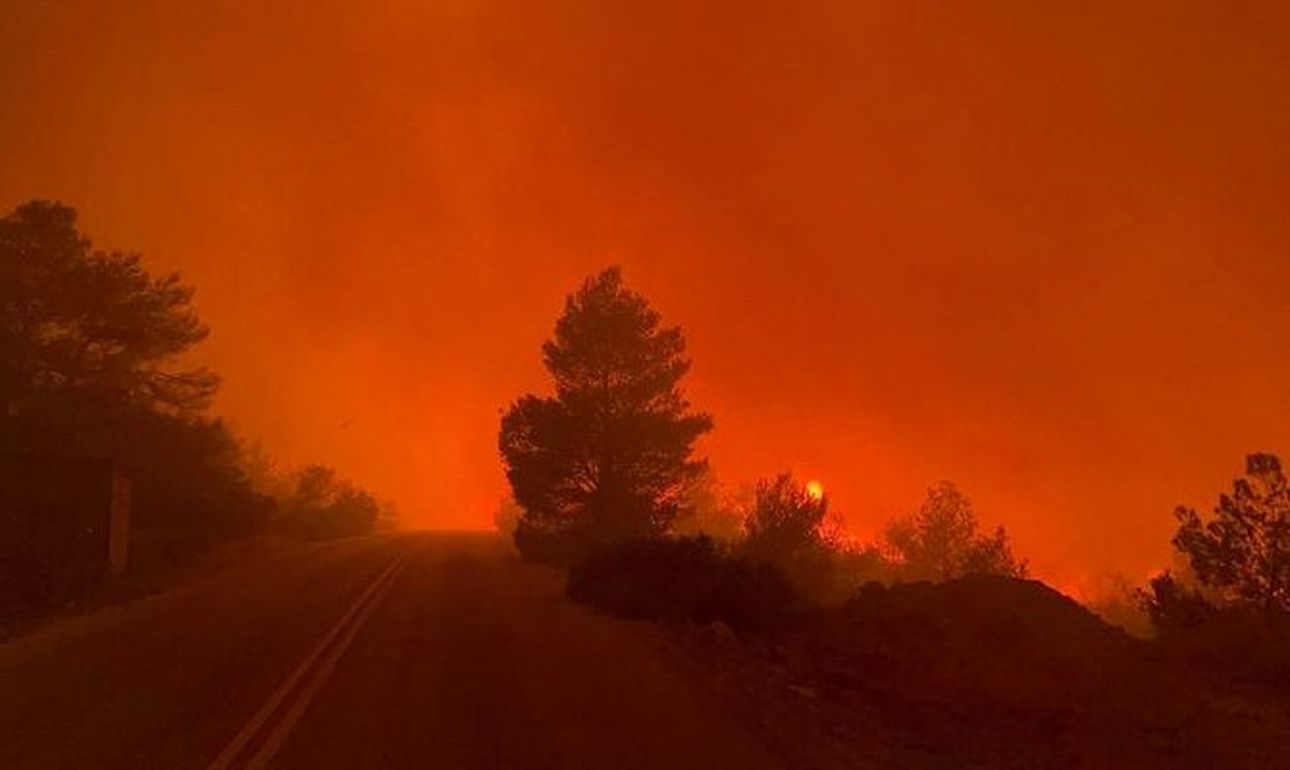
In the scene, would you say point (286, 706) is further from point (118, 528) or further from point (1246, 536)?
point (118, 528)

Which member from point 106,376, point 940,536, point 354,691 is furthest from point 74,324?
point 940,536

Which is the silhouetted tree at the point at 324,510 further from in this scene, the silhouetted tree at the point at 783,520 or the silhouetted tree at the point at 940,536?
the silhouetted tree at the point at 783,520

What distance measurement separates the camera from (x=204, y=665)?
1452cm

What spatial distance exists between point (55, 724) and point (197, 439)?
110 feet

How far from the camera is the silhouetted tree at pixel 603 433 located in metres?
36.8

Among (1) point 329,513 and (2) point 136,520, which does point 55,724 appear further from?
(1) point 329,513

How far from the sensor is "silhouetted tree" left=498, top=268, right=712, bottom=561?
3684cm

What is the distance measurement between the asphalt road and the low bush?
1.08 m

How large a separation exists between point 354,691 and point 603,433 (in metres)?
24.8

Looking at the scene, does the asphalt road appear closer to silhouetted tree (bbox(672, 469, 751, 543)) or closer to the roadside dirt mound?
the roadside dirt mound

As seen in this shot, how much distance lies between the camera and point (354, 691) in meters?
12.5

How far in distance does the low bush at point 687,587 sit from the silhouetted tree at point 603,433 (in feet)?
41.6

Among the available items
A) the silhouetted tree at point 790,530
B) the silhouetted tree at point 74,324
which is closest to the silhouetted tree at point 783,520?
the silhouetted tree at point 790,530

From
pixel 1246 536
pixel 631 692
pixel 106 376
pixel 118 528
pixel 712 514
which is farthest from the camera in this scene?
pixel 712 514
